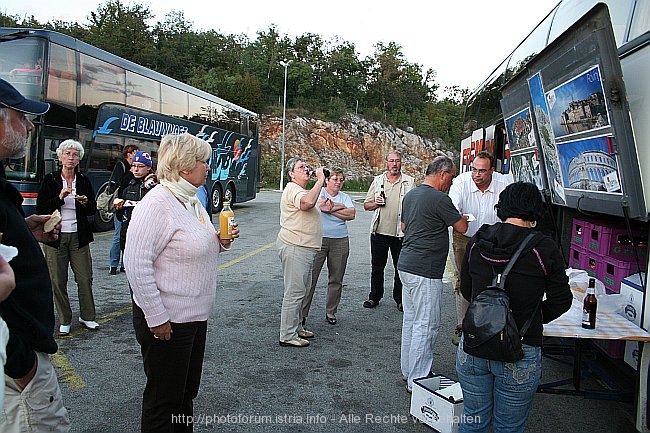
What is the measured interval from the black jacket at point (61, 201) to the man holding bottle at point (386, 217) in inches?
125

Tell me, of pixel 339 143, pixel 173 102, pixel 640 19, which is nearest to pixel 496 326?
pixel 640 19

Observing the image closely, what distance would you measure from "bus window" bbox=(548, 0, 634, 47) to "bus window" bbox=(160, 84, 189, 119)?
12.1 metres

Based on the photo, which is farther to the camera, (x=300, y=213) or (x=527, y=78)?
(x=300, y=213)

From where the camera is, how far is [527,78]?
470 centimetres

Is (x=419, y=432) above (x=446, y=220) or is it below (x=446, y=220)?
below

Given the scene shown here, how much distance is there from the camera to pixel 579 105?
11.9 ft

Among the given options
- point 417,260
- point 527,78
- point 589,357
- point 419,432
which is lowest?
point 419,432

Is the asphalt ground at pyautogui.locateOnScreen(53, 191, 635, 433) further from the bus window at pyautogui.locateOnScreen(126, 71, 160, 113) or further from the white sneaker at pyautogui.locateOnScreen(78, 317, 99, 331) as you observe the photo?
the bus window at pyautogui.locateOnScreen(126, 71, 160, 113)

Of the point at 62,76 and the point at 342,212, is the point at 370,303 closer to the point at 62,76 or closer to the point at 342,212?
the point at 342,212

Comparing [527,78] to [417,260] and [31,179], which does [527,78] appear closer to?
[417,260]

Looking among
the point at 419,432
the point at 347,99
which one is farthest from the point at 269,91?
the point at 419,432

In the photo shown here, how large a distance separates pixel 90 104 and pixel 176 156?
1034cm

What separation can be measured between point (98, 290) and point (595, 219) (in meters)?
6.08

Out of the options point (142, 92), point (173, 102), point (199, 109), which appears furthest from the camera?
point (199, 109)
